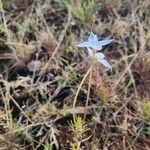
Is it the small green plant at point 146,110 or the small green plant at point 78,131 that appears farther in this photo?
the small green plant at point 146,110

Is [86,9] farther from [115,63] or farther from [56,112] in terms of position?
[56,112]

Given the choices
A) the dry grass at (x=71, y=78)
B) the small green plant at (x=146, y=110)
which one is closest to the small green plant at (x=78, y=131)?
the dry grass at (x=71, y=78)

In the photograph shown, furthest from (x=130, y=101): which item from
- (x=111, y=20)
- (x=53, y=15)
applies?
(x=53, y=15)

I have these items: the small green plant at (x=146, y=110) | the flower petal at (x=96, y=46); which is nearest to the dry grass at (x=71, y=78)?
the small green plant at (x=146, y=110)

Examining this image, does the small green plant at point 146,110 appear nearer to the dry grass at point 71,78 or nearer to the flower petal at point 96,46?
the dry grass at point 71,78

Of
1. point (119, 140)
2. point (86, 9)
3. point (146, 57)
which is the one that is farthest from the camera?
point (86, 9)

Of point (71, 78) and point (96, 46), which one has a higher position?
point (96, 46)

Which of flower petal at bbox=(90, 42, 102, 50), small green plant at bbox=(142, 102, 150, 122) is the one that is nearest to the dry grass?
small green plant at bbox=(142, 102, 150, 122)

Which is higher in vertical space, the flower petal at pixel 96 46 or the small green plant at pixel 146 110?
the flower petal at pixel 96 46
